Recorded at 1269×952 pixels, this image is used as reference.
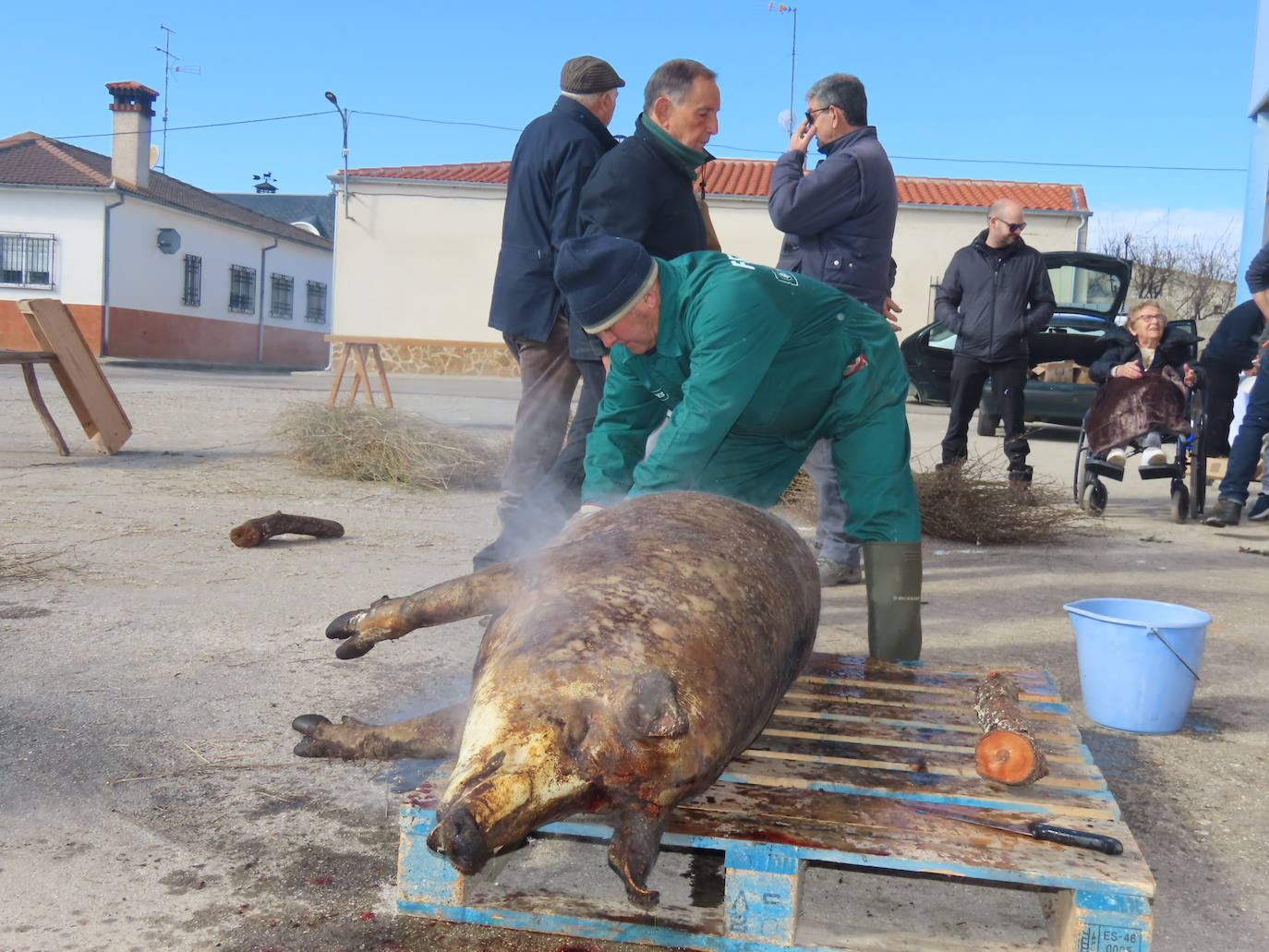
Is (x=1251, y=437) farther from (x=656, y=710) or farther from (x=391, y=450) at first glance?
(x=656, y=710)

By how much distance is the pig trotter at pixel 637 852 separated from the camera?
1779 mm

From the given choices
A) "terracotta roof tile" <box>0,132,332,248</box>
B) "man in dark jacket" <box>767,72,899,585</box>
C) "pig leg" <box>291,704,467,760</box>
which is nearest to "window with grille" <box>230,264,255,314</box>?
"terracotta roof tile" <box>0,132,332,248</box>

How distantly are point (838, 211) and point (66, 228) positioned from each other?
27905 mm

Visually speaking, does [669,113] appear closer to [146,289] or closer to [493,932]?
[493,932]

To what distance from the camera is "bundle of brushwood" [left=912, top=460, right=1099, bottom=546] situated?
20.8ft

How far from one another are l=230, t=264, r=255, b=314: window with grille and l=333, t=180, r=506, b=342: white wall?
9847 millimetres

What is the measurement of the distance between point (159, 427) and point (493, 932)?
9202 mm

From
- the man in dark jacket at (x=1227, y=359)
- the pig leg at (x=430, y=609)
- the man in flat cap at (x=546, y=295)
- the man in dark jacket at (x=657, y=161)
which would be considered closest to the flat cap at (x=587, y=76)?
the man in flat cap at (x=546, y=295)

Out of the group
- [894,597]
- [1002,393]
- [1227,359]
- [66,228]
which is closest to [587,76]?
[894,597]

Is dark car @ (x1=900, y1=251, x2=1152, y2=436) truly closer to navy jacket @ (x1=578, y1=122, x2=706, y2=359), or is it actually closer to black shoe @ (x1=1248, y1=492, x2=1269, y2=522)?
black shoe @ (x1=1248, y1=492, x2=1269, y2=522)

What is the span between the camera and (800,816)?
Result: 6.79ft

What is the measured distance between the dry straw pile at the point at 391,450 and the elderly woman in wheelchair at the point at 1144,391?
4219 mm

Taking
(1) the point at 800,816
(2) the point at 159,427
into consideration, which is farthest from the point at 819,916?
(2) the point at 159,427

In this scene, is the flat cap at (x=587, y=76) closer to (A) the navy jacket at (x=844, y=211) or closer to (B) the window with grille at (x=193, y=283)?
(A) the navy jacket at (x=844, y=211)
